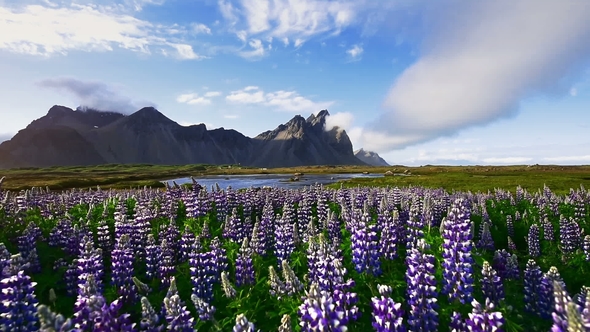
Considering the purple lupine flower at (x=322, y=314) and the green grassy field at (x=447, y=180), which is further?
the green grassy field at (x=447, y=180)

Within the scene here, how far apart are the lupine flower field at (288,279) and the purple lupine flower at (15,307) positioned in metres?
0.01

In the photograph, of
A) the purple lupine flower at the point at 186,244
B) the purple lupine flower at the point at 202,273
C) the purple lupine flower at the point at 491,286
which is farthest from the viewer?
the purple lupine flower at the point at 186,244

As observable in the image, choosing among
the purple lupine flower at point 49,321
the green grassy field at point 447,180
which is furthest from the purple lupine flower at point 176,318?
the green grassy field at point 447,180

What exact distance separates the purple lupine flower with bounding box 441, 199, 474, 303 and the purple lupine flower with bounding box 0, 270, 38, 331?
5.85m

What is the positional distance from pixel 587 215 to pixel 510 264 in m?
11.6

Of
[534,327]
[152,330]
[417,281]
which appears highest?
[417,281]

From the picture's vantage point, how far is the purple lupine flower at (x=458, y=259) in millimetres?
5863

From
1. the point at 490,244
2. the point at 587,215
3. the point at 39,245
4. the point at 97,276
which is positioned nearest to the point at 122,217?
the point at 39,245

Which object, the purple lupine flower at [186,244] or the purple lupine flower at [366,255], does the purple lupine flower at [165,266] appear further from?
the purple lupine flower at [366,255]

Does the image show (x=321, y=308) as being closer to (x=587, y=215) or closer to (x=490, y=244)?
(x=490, y=244)

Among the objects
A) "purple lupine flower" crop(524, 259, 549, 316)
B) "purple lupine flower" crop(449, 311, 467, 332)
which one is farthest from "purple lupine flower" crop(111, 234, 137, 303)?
"purple lupine flower" crop(524, 259, 549, 316)

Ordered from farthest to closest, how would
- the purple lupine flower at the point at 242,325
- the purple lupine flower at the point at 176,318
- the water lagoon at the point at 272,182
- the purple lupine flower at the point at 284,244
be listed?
the water lagoon at the point at 272,182 → the purple lupine flower at the point at 284,244 → the purple lupine flower at the point at 176,318 → the purple lupine flower at the point at 242,325

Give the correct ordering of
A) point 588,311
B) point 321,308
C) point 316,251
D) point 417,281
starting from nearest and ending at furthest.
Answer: point 588,311
point 321,308
point 417,281
point 316,251

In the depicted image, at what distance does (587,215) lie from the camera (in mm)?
16562
